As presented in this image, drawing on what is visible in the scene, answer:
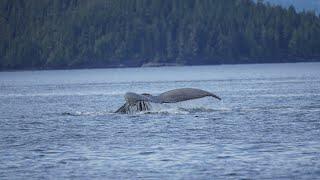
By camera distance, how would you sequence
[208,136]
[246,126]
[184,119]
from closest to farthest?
[208,136] < [246,126] < [184,119]

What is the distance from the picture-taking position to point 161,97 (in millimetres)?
53500

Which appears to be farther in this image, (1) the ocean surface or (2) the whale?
(2) the whale

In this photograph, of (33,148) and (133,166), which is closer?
(133,166)

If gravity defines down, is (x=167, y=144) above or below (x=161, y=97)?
below

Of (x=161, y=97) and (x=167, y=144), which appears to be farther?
(x=161, y=97)

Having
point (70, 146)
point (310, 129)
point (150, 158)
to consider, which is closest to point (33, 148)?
point (70, 146)

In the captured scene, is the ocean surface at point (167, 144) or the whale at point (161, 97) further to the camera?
the whale at point (161, 97)

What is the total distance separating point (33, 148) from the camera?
4388cm

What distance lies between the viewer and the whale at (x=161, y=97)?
52.7 meters

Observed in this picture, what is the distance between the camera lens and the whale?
173 feet

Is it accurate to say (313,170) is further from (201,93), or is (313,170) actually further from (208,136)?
(201,93)

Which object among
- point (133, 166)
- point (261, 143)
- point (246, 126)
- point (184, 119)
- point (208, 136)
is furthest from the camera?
point (184, 119)

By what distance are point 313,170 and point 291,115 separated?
83.9 ft

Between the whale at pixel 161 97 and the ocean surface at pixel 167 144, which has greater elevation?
the whale at pixel 161 97
